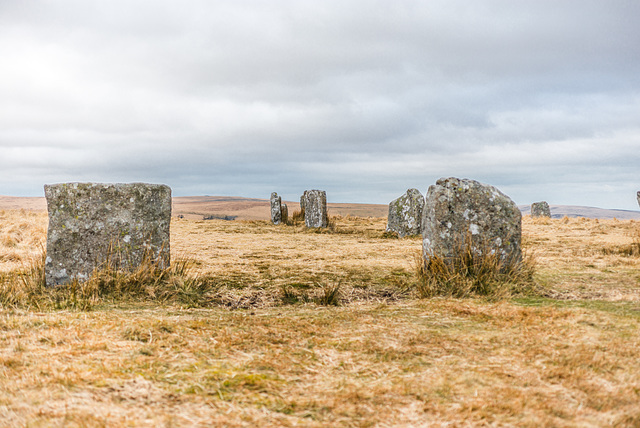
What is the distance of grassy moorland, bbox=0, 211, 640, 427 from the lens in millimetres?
2395

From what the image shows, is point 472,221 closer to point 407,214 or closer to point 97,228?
point 97,228

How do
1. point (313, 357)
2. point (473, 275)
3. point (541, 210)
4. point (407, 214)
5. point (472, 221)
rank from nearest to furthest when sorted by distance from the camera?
point (313, 357) → point (473, 275) → point (472, 221) → point (407, 214) → point (541, 210)

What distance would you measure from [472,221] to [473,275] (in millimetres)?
766

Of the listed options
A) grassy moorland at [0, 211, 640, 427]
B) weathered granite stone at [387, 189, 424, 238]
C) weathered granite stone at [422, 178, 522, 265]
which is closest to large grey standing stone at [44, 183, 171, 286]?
grassy moorland at [0, 211, 640, 427]

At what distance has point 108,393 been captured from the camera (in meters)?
2.58

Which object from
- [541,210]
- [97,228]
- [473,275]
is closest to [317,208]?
[473,275]

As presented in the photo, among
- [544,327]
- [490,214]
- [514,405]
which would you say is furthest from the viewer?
[490,214]

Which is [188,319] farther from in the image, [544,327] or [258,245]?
[258,245]

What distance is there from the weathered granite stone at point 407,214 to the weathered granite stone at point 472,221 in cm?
881

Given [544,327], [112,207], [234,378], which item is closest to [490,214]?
[544,327]

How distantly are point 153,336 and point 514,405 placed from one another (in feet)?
8.87

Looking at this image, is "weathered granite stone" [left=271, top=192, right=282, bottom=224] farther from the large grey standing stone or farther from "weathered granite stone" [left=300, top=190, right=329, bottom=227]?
the large grey standing stone

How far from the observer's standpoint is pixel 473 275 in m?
6.16

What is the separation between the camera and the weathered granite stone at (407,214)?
1533cm
